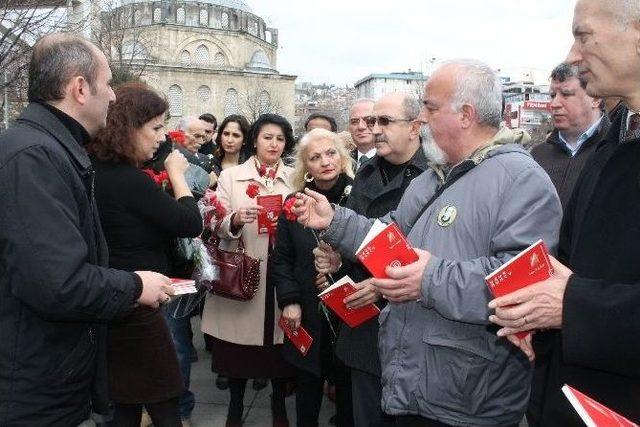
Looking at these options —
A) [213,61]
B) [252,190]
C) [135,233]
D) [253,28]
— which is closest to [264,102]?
[213,61]

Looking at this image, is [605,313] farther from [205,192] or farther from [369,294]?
[205,192]

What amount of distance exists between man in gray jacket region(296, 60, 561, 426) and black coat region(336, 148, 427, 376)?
2.39 feet

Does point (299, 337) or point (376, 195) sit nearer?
point (376, 195)

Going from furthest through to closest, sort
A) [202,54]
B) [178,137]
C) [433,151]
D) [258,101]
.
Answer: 1. [202,54]
2. [258,101]
3. [178,137]
4. [433,151]

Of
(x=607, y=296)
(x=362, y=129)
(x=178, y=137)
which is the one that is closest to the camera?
(x=607, y=296)

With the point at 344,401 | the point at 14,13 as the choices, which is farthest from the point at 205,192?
the point at 14,13

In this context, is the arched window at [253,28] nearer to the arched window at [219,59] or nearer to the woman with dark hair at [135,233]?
the arched window at [219,59]

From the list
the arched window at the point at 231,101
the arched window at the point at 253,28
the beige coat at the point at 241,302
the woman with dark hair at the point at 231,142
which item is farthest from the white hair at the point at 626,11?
the arched window at the point at 253,28

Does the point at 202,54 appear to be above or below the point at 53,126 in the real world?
above

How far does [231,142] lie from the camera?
6.36 metres

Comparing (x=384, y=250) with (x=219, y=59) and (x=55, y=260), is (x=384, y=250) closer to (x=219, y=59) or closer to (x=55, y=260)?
(x=55, y=260)

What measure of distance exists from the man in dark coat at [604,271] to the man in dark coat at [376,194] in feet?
4.71

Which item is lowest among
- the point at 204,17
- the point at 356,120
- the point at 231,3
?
the point at 356,120

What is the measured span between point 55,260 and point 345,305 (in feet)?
5.16
